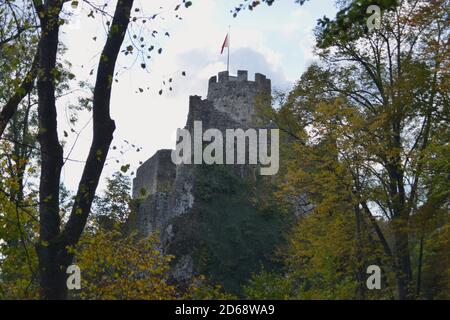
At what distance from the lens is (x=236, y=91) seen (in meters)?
37.2

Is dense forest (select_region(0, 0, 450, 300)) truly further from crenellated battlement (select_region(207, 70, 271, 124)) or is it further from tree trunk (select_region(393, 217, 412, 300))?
crenellated battlement (select_region(207, 70, 271, 124))

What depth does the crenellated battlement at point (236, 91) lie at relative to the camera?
3665cm

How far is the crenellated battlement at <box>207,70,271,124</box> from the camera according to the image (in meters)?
36.7

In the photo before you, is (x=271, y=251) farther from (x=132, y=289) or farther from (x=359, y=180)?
(x=132, y=289)

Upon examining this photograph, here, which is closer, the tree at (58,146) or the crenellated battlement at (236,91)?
the tree at (58,146)

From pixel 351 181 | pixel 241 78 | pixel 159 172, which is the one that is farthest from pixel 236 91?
pixel 351 181

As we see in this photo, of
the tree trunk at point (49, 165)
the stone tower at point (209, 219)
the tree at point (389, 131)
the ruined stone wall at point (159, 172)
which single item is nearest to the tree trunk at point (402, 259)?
the tree at point (389, 131)

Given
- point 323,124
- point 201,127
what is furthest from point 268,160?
point 323,124

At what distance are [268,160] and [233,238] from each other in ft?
12.8

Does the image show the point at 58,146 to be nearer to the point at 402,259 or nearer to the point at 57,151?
the point at 57,151

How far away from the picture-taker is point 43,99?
29.0 ft

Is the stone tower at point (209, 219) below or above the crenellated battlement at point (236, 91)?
below

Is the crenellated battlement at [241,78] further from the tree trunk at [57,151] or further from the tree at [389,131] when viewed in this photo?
the tree trunk at [57,151]

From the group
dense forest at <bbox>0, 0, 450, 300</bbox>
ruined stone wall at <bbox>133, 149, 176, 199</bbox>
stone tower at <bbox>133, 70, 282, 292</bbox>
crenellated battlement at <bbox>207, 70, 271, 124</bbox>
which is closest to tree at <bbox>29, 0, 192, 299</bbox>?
dense forest at <bbox>0, 0, 450, 300</bbox>
